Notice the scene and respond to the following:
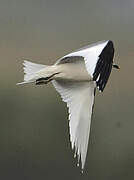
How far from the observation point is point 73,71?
2.31 ft

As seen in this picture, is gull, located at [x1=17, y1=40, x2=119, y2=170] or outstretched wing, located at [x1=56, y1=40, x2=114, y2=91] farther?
gull, located at [x1=17, y1=40, x2=119, y2=170]

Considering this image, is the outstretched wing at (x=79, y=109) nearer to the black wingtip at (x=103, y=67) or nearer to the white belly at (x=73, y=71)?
the white belly at (x=73, y=71)

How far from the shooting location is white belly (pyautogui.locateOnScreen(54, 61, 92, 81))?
2.29 ft

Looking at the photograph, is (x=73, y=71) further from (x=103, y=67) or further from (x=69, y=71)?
(x=103, y=67)

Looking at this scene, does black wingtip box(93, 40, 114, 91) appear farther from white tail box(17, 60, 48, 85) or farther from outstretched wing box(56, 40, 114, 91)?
white tail box(17, 60, 48, 85)

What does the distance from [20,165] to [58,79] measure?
0.32 metres

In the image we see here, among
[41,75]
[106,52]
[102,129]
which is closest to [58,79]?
[41,75]

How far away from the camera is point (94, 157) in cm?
99

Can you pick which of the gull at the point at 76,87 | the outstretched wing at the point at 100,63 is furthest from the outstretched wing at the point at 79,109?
the outstretched wing at the point at 100,63

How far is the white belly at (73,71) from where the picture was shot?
2.29 feet

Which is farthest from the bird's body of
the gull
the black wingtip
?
the black wingtip

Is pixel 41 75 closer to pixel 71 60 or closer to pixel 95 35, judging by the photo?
pixel 71 60

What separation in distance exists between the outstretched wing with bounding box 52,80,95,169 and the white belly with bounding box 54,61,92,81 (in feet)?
0.06

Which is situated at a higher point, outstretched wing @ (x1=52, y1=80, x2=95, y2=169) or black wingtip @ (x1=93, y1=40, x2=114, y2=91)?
black wingtip @ (x1=93, y1=40, x2=114, y2=91)
